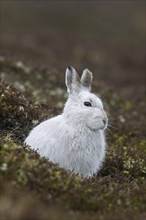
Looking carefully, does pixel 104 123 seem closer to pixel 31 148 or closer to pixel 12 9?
pixel 31 148

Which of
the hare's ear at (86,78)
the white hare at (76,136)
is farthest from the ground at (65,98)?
the hare's ear at (86,78)

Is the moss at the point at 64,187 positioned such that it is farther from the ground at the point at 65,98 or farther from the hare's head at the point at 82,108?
the hare's head at the point at 82,108

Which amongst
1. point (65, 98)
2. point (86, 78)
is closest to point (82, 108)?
point (86, 78)

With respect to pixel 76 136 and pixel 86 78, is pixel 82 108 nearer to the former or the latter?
pixel 76 136

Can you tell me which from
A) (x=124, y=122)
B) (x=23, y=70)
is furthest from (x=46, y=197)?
(x=23, y=70)

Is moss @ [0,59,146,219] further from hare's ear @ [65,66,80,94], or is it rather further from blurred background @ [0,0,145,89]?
blurred background @ [0,0,145,89]

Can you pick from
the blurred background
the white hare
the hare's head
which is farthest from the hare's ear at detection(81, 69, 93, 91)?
the blurred background
